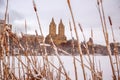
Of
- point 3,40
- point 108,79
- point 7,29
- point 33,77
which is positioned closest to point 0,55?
point 3,40

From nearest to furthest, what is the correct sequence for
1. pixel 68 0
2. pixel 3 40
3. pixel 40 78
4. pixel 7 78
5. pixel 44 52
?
pixel 40 78
pixel 68 0
pixel 3 40
pixel 7 78
pixel 44 52

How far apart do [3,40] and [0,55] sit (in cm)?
41

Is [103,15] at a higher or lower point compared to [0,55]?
higher

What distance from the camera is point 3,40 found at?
1591 millimetres

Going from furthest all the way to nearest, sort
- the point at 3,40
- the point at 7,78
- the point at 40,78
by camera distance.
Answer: the point at 7,78 < the point at 3,40 < the point at 40,78

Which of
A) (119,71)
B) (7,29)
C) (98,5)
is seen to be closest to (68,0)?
(98,5)

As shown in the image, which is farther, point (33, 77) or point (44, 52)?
point (44, 52)

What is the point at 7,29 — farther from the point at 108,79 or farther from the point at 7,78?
the point at 108,79

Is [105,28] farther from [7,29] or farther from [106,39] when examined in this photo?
[7,29]

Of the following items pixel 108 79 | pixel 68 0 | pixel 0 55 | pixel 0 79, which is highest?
pixel 68 0

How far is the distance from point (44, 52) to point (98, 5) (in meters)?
0.92

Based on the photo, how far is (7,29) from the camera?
1307 mm

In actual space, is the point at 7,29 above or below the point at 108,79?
above

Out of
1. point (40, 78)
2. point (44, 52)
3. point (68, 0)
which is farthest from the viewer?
point (44, 52)
